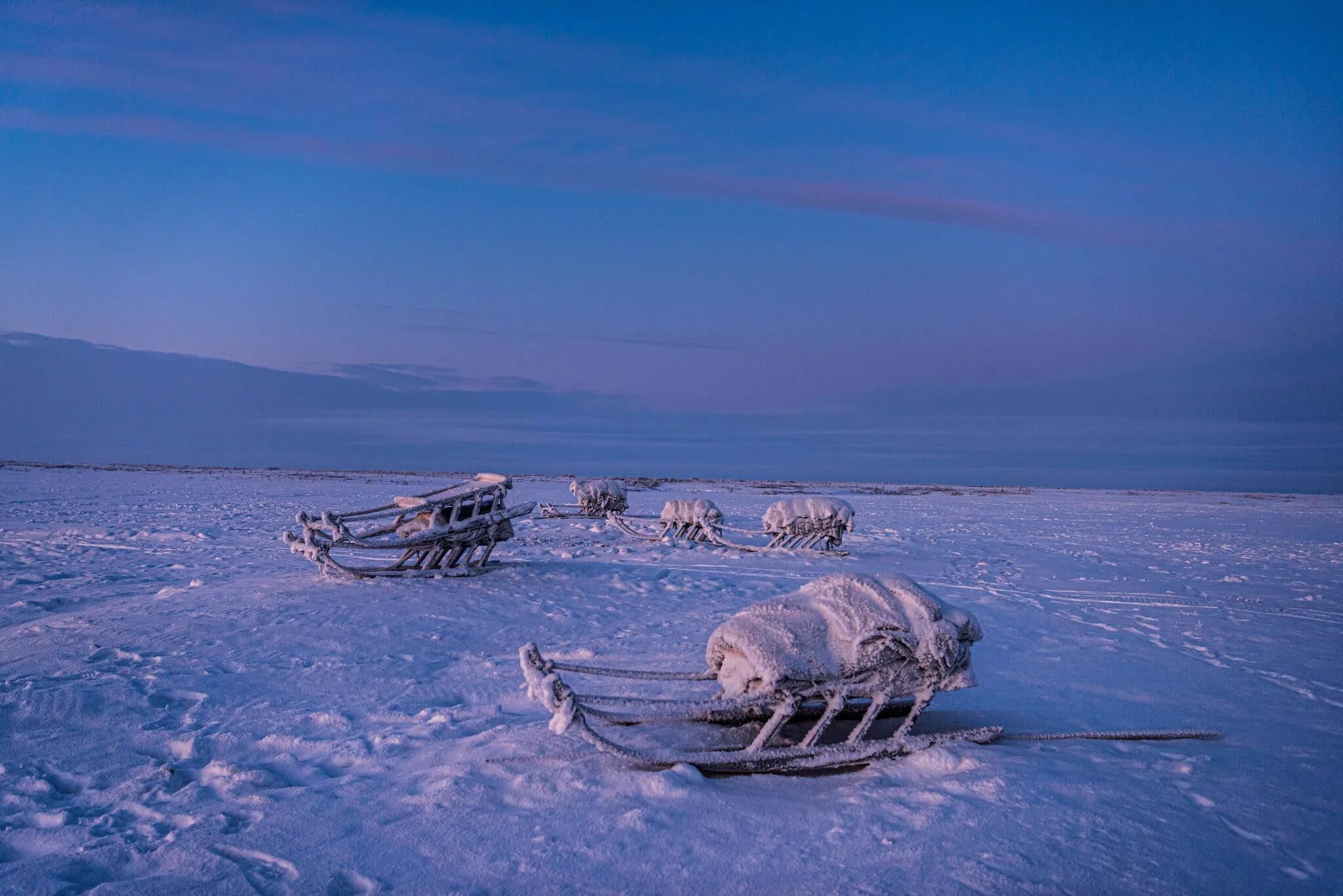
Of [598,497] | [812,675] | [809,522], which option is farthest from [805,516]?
[812,675]

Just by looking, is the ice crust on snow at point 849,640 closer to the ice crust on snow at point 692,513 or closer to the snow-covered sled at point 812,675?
the snow-covered sled at point 812,675

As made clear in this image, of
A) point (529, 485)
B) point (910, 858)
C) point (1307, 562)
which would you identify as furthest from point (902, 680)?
point (529, 485)

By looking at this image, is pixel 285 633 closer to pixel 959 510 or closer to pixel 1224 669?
pixel 1224 669

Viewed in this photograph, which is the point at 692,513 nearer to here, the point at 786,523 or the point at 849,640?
the point at 786,523

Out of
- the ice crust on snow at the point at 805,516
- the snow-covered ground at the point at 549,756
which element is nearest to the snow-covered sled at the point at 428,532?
the snow-covered ground at the point at 549,756

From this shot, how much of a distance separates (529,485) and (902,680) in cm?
4779

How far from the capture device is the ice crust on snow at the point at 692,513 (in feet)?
55.1

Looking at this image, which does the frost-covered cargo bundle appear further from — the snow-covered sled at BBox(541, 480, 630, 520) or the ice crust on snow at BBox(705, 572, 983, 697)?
the ice crust on snow at BBox(705, 572, 983, 697)

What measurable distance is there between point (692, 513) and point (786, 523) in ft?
6.78

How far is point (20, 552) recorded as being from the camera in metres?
12.8

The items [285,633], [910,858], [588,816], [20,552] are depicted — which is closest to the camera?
[910,858]

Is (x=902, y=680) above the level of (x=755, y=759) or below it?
above

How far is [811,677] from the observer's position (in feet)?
15.3

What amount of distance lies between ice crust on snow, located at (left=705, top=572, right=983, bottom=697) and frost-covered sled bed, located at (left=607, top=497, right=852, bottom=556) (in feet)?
33.5
